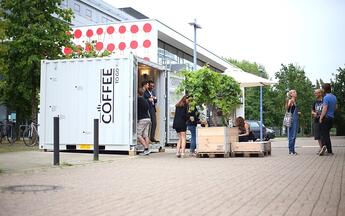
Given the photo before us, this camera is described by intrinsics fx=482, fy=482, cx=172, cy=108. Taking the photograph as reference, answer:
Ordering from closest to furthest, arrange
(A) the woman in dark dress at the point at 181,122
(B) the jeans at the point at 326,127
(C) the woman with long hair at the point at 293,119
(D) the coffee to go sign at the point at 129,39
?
1. (B) the jeans at the point at 326,127
2. (A) the woman in dark dress at the point at 181,122
3. (C) the woman with long hair at the point at 293,119
4. (D) the coffee to go sign at the point at 129,39

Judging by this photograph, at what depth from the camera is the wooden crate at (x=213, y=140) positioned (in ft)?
45.2

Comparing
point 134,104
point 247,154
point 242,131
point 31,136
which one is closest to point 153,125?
point 134,104

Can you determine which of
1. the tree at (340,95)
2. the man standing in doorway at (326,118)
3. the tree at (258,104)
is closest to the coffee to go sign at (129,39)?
the man standing in doorway at (326,118)

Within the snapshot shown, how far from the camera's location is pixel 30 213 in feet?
16.5

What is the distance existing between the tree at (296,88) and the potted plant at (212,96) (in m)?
44.3

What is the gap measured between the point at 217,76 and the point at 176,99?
478 cm

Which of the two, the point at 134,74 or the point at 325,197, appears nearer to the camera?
the point at 325,197

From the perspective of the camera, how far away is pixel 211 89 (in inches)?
549

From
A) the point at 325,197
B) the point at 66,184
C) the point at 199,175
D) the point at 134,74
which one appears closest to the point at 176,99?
the point at 134,74

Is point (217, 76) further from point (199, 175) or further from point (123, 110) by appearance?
point (199, 175)

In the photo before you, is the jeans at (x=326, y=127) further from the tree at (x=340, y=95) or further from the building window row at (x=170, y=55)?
the tree at (x=340, y=95)

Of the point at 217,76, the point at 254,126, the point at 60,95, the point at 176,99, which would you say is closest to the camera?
the point at 217,76

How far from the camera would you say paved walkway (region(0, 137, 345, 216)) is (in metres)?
5.28

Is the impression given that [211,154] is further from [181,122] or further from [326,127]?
[326,127]
